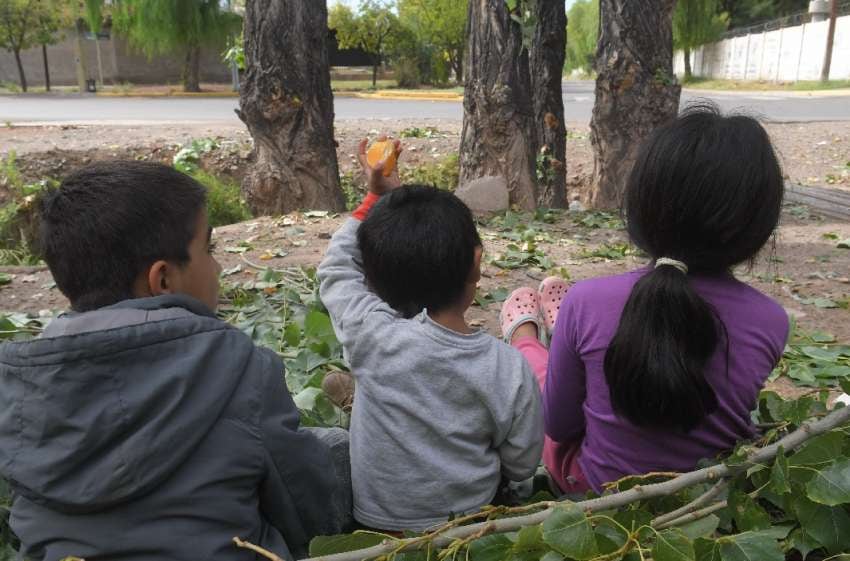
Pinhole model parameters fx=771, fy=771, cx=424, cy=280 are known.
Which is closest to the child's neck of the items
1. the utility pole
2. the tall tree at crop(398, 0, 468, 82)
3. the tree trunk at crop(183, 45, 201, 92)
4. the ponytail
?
the ponytail

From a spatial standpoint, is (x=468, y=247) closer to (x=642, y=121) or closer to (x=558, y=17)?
(x=642, y=121)

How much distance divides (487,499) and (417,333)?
47cm

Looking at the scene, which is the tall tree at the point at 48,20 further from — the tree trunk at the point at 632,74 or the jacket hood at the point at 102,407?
the jacket hood at the point at 102,407

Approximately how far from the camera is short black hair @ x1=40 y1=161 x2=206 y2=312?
60.4 inches

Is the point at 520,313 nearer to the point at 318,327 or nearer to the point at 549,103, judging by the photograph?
the point at 318,327

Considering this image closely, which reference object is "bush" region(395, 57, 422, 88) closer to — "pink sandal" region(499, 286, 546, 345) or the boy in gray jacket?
"pink sandal" region(499, 286, 546, 345)

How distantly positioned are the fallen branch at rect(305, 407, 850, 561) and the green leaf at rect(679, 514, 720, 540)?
2cm

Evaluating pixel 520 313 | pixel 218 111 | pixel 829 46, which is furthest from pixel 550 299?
pixel 829 46

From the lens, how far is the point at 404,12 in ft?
114

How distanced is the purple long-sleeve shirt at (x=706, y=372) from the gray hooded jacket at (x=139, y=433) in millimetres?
721

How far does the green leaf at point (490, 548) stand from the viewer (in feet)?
4.69

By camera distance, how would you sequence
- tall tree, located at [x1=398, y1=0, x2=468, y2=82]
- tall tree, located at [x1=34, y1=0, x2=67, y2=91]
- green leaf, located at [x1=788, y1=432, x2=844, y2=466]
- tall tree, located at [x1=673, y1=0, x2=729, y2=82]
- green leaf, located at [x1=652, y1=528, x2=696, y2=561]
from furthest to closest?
tall tree, located at [x1=398, y1=0, x2=468, y2=82], tall tree, located at [x1=34, y1=0, x2=67, y2=91], tall tree, located at [x1=673, y1=0, x2=729, y2=82], green leaf, located at [x1=788, y1=432, x2=844, y2=466], green leaf, located at [x1=652, y1=528, x2=696, y2=561]

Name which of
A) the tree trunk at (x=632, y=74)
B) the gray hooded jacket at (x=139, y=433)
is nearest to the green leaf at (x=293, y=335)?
the gray hooded jacket at (x=139, y=433)

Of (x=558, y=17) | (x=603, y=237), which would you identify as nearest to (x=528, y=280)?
(x=603, y=237)
